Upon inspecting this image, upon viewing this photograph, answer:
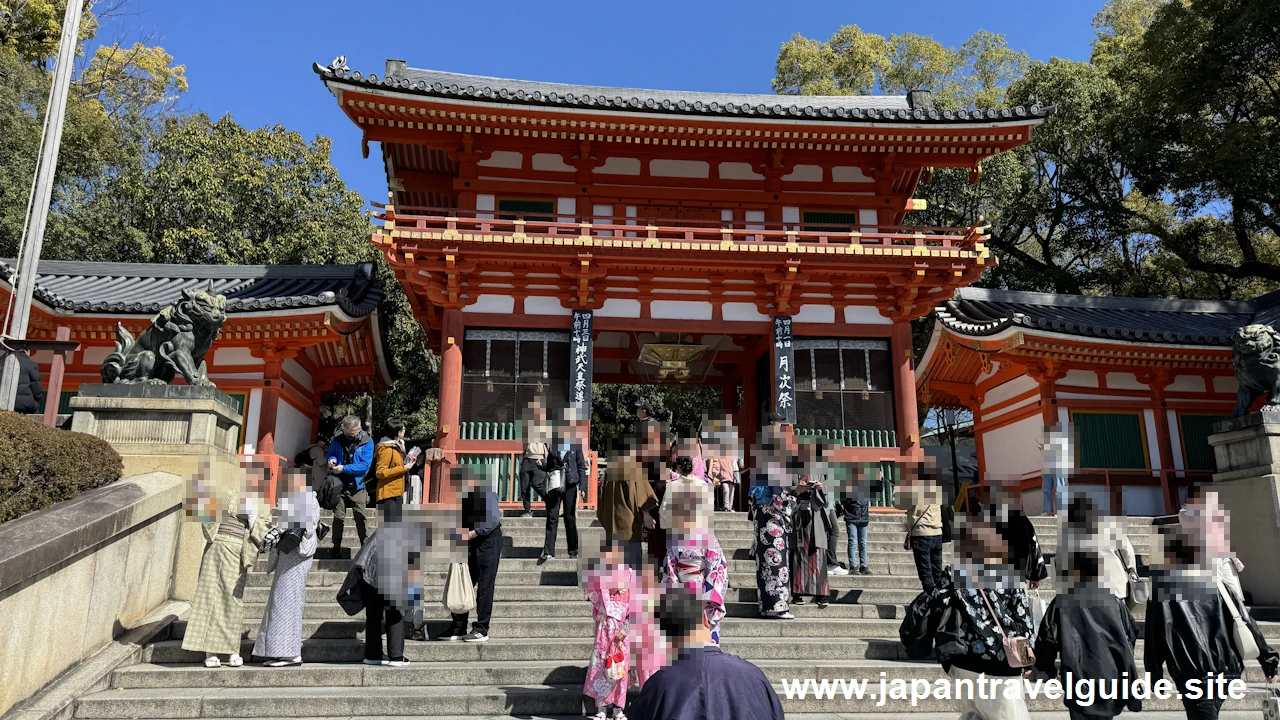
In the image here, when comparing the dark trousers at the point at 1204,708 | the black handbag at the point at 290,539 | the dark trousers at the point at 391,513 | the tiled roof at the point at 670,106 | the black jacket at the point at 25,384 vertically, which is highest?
the tiled roof at the point at 670,106

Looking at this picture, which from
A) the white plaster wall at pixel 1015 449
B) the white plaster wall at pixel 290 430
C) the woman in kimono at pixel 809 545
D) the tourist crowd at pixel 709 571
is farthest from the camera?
the white plaster wall at pixel 1015 449

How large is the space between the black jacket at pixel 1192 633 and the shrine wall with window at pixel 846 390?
340 inches

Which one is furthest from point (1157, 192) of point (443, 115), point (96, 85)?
point (96, 85)

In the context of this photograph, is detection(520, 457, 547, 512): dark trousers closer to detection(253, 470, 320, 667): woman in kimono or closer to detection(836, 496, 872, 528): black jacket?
detection(253, 470, 320, 667): woman in kimono

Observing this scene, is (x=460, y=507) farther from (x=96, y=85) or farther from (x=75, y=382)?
(x=96, y=85)

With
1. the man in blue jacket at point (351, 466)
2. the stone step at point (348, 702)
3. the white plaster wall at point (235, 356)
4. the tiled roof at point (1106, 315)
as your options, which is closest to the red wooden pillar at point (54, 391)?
the man in blue jacket at point (351, 466)

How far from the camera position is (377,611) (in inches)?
230

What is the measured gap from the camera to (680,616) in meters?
2.76

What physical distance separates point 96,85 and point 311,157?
12502mm

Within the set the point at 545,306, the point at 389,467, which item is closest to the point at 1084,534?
the point at 389,467

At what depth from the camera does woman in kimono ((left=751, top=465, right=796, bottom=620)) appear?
682 centimetres

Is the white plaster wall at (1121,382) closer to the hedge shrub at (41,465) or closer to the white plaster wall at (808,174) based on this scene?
the white plaster wall at (808,174)

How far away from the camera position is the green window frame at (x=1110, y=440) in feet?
46.6

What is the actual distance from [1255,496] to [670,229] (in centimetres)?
843
